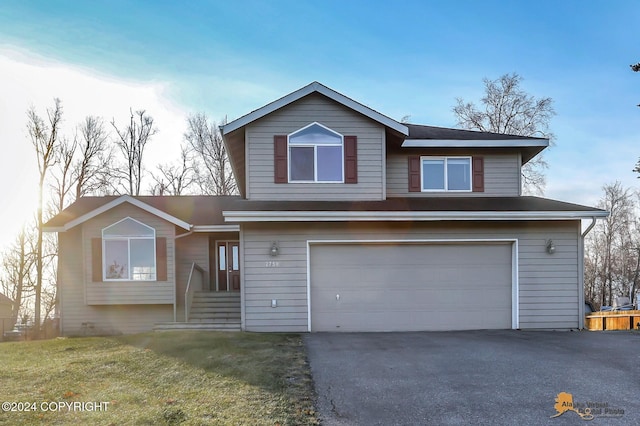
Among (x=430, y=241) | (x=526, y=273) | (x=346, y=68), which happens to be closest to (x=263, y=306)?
(x=430, y=241)

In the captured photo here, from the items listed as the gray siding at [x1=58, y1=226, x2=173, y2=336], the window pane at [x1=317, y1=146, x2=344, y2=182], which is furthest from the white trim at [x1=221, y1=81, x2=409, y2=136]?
the gray siding at [x1=58, y1=226, x2=173, y2=336]

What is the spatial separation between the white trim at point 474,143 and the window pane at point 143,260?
7819 millimetres

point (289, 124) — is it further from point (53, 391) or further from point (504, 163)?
point (53, 391)

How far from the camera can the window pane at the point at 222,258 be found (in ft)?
47.3

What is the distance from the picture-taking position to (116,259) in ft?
42.0

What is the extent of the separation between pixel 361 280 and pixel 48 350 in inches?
265

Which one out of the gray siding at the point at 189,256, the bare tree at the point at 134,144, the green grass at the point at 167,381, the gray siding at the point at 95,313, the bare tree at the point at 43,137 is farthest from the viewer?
the bare tree at the point at 134,144

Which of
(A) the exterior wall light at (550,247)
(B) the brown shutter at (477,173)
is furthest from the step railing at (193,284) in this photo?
(A) the exterior wall light at (550,247)

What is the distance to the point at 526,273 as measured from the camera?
1079 centimetres

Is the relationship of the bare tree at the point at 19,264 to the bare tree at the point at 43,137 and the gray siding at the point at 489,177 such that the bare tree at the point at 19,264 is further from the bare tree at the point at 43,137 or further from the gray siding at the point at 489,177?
the gray siding at the point at 489,177

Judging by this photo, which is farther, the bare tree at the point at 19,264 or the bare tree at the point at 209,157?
the bare tree at the point at 209,157

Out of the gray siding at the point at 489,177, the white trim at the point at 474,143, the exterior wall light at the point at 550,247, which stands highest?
the white trim at the point at 474,143

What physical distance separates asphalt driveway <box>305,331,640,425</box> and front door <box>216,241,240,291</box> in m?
5.86

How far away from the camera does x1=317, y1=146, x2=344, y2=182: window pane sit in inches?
447
